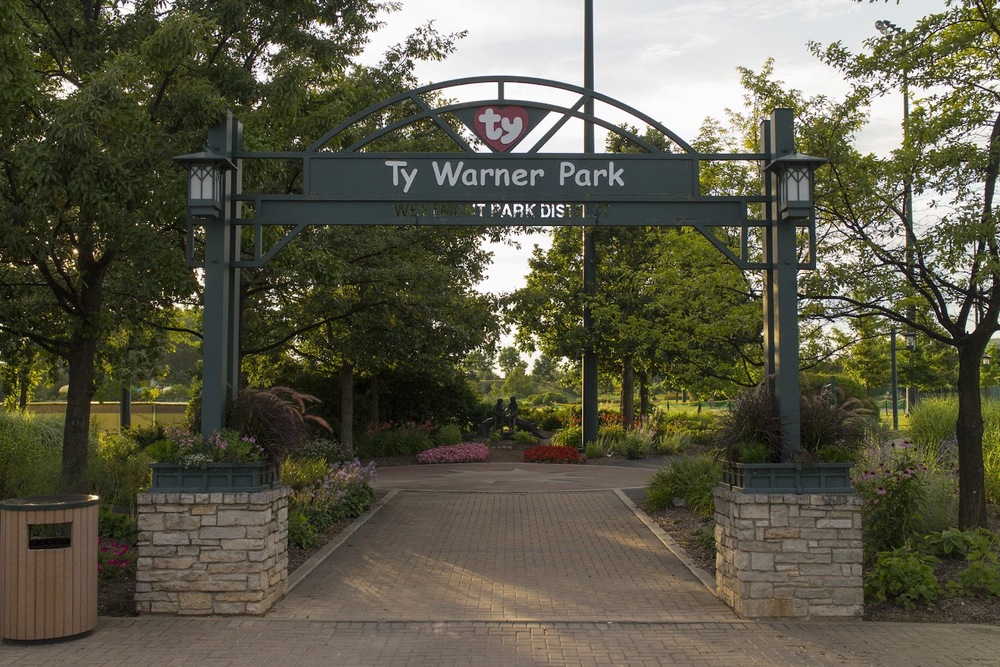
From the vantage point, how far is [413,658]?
5938 millimetres

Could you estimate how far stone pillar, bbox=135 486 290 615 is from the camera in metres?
6.99

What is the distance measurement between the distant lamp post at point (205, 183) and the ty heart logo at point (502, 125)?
2.23 meters

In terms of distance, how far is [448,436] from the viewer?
23.7 metres

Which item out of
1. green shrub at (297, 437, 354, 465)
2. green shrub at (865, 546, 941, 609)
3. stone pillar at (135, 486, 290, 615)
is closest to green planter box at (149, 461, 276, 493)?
stone pillar at (135, 486, 290, 615)

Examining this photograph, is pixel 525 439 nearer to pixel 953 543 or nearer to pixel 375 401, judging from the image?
pixel 375 401

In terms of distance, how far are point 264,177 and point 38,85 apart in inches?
110

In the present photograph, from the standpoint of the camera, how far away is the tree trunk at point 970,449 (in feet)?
30.4

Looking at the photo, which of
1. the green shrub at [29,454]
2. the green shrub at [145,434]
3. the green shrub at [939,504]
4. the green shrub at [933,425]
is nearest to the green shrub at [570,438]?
the green shrub at [145,434]

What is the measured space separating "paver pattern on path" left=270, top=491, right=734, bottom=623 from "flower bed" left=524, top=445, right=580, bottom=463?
8.20 meters

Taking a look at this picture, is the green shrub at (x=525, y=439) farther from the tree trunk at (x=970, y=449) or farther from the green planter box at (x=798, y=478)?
the green planter box at (x=798, y=478)

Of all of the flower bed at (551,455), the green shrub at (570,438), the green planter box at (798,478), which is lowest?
the flower bed at (551,455)

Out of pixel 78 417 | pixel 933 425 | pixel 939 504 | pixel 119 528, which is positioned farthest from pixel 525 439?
pixel 119 528

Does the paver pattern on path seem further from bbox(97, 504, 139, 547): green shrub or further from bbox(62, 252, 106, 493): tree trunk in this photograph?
bbox(62, 252, 106, 493): tree trunk

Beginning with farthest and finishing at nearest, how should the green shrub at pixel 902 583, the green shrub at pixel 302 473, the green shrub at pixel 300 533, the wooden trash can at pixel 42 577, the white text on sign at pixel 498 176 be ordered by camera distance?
the green shrub at pixel 302 473 < the green shrub at pixel 300 533 < the white text on sign at pixel 498 176 < the green shrub at pixel 902 583 < the wooden trash can at pixel 42 577
